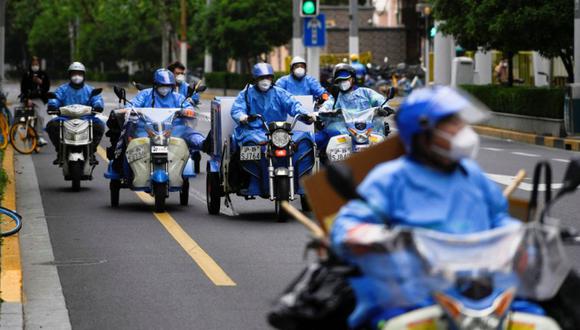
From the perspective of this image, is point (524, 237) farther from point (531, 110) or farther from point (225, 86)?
point (225, 86)

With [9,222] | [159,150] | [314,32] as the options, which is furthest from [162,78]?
[314,32]

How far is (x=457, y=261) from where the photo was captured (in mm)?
5246

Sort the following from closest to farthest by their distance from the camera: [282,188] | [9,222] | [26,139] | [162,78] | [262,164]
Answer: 1. [9,222]
2. [282,188]
3. [262,164]
4. [162,78]
5. [26,139]

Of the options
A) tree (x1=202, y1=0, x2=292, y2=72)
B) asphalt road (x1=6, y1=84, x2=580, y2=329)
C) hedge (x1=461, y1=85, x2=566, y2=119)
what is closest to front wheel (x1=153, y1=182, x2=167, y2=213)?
asphalt road (x1=6, y1=84, x2=580, y2=329)

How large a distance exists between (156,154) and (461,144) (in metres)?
11.9

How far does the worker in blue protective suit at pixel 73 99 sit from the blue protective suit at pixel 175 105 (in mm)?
2933

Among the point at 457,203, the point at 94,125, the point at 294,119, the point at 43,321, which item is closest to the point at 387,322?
the point at 457,203

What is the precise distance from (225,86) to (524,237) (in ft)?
205

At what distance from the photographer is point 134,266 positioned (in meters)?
12.7

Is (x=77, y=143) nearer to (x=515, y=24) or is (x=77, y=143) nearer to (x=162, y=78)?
(x=162, y=78)

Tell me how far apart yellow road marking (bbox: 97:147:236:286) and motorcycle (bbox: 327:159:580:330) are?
245 inches

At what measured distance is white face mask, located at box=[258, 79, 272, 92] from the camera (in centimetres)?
1650

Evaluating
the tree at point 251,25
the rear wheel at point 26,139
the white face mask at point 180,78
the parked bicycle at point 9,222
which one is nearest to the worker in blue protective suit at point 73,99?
the white face mask at point 180,78

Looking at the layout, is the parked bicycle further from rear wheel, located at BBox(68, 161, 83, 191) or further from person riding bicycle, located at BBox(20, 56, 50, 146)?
person riding bicycle, located at BBox(20, 56, 50, 146)
